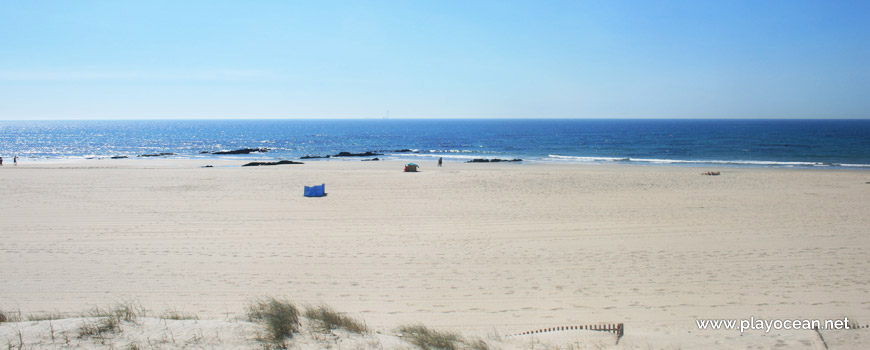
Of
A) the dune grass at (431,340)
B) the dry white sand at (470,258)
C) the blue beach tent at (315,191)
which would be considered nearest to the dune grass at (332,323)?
the dune grass at (431,340)

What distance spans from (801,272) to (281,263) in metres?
10.1

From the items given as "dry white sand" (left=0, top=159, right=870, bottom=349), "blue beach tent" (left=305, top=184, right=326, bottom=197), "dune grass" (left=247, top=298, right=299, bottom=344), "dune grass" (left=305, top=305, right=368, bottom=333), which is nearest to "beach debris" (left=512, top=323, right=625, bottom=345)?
"dry white sand" (left=0, top=159, right=870, bottom=349)

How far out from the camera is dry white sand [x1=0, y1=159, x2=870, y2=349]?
6961mm

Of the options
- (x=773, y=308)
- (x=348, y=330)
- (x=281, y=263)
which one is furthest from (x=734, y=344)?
(x=281, y=263)

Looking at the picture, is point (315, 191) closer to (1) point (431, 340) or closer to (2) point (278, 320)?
(2) point (278, 320)

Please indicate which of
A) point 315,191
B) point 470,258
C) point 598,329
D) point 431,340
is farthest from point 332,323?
point 315,191

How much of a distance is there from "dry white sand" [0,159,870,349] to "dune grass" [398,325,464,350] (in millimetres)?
658

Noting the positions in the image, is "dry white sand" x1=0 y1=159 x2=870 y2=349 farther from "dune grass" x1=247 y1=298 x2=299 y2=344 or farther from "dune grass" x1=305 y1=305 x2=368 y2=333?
"dune grass" x1=247 y1=298 x2=299 y2=344

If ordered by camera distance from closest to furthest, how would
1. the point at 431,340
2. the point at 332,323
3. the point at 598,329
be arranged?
the point at 431,340
the point at 332,323
the point at 598,329

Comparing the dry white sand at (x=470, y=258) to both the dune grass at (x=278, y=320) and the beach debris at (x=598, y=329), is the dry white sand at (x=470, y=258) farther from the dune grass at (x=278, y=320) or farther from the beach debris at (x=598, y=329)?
the dune grass at (x=278, y=320)

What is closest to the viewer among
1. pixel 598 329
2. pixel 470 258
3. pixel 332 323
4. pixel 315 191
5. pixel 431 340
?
pixel 431 340

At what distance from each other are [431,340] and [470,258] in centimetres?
490

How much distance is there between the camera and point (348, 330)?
17.1ft

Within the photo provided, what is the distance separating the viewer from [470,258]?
9.84 meters
